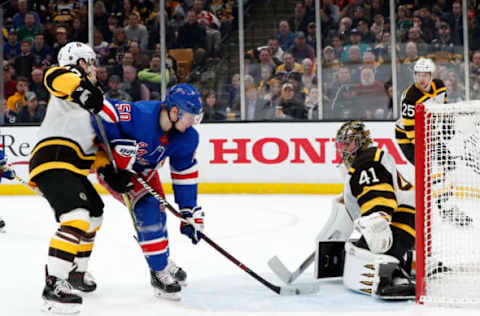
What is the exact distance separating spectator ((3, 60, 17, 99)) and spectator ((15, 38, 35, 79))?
8 cm

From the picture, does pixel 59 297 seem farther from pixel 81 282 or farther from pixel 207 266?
pixel 207 266

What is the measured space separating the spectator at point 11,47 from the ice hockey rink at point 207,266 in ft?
6.44

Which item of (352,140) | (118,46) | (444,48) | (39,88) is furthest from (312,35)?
(352,140)

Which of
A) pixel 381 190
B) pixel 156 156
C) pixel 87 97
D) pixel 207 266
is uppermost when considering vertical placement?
pixel 87 97

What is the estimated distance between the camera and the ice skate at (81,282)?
2.89 metres

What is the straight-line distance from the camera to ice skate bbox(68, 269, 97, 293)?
2887mm

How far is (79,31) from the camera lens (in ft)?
24.3

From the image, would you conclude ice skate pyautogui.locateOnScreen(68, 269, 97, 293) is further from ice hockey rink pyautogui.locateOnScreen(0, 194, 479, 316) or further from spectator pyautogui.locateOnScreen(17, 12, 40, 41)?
spectator pyautogui.locateOnScreen(17, 12, 40, 41)

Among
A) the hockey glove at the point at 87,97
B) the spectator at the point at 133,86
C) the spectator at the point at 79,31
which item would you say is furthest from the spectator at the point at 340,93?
the hockey glove at the point at 87,97

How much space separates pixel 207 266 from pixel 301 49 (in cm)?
397

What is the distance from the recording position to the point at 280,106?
22.6 ft

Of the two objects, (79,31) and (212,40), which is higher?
(79,31)

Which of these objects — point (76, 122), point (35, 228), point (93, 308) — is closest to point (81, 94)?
point (76, 122)

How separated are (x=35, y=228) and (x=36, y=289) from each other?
1.79m
